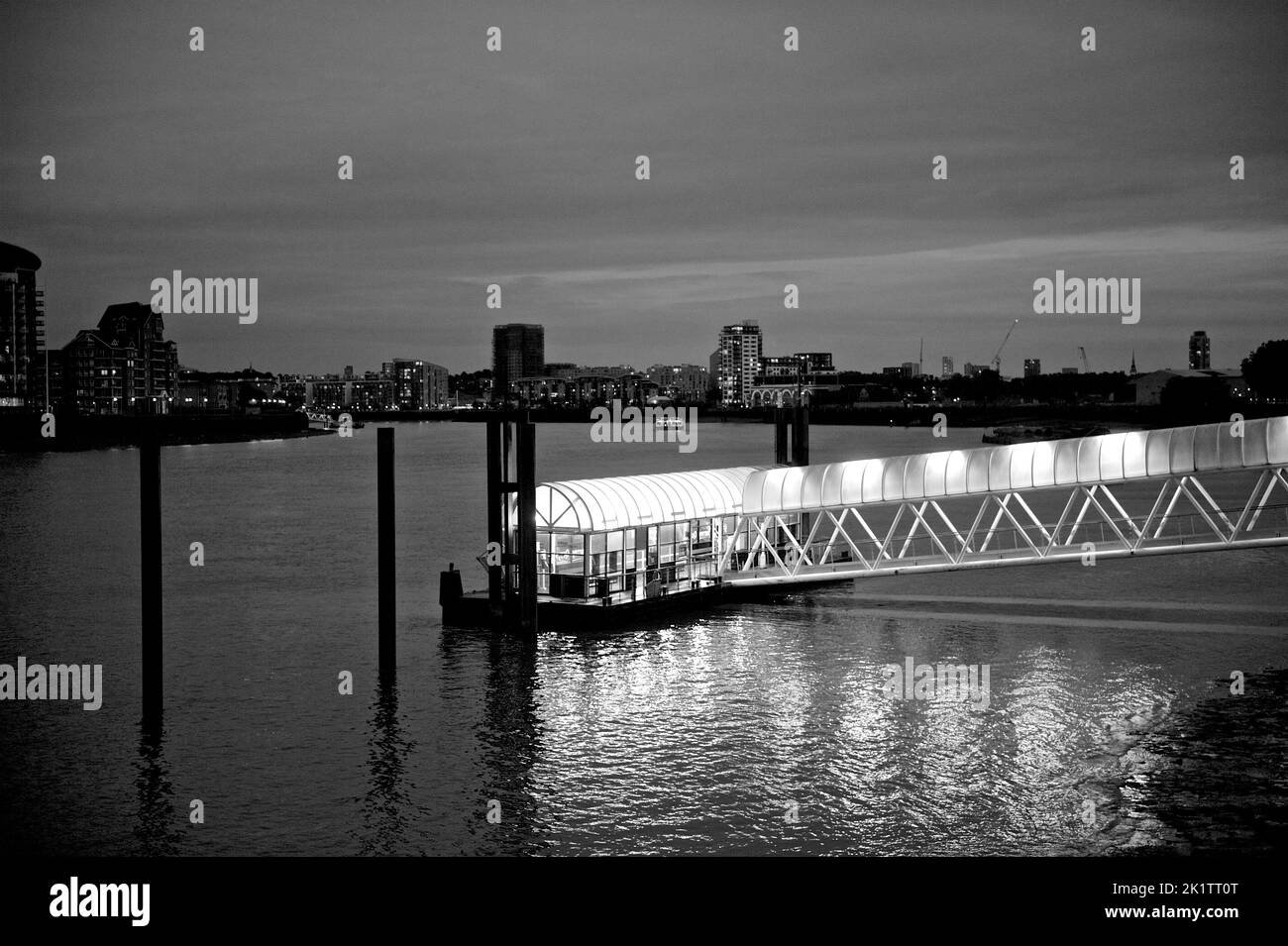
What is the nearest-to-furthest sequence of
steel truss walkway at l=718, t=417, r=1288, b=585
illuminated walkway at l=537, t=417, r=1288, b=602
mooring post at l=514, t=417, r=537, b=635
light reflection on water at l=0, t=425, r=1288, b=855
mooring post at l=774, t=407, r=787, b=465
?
light reflection on water at l=0, t=425, r=1288, b=855
steel truss walkway at l=718, t=417, r=1288, b=585
illuminated walkway at l=537, t=417, r=1288, b=602
mooring post at l=514, t=417, r=537, b=635
mooring post at l=774, t=407, r=787, b=465

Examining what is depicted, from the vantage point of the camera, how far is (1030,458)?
1529 inches

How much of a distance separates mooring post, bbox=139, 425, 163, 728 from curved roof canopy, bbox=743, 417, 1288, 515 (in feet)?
70.9

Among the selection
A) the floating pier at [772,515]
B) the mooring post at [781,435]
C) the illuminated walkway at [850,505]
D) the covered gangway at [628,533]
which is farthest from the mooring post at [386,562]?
the mooring post at [781,435]

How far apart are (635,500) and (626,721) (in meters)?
12.5

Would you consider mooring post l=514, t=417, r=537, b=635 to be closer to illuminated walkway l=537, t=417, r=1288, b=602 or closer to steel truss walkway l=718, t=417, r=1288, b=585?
illuminated walkway l=537, t=417, r=1288, b=602

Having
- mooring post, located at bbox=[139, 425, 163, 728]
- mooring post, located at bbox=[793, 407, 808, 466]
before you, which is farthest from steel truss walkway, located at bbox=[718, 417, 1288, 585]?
mooring post, located at bbox=[139, 425, 163, 728]

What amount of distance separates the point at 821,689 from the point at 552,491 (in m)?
12.0

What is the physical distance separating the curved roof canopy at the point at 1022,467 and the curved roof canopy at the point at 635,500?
3.81 ft

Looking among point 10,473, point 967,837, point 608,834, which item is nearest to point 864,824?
point 967,837

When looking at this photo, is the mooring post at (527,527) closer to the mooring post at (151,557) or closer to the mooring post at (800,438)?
the mooring post at (151,557)

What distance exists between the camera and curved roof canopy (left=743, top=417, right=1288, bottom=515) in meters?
34.7

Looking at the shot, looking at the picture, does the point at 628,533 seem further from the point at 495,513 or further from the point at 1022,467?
the point at 1022,467
